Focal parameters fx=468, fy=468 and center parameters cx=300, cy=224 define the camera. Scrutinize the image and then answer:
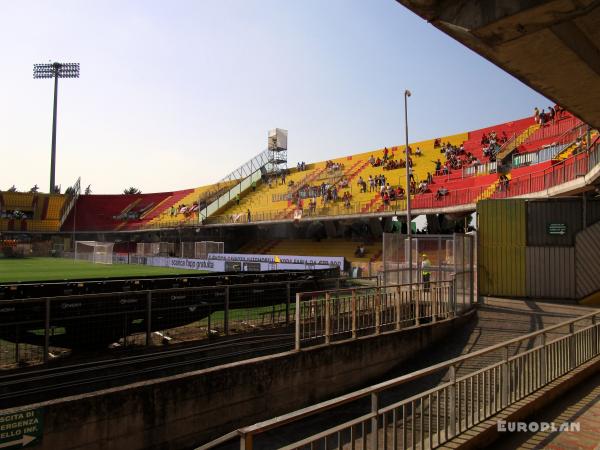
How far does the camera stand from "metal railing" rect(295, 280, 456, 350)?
389 inches

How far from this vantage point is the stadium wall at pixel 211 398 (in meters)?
6.36

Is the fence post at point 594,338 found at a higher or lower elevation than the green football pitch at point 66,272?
higher

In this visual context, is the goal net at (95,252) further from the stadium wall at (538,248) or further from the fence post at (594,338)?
the fence post at (594,338)

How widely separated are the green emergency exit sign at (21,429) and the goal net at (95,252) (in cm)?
4320

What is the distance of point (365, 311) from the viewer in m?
10.8

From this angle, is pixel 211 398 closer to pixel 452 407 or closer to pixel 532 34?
pixel 452 407

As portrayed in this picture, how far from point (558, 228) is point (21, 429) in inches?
617

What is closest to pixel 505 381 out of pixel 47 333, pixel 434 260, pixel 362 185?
pixel 47 333

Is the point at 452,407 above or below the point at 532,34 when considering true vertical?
below

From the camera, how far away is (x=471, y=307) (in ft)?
45.0

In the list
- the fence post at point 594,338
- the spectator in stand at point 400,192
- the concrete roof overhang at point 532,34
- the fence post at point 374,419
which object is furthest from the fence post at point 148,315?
the spectator in stand at point 400,192

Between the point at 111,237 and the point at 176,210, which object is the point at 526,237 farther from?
the point at 111,237

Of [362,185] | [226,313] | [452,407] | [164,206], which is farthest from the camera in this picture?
[164,206]

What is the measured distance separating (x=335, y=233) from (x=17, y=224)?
4747 centimetres
